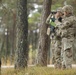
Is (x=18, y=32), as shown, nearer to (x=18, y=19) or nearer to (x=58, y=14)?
(x=18, y=19)

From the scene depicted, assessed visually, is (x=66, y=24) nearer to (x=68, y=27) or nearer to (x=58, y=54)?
(x=68, y=27)

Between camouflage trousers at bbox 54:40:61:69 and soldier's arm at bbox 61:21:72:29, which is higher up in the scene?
soldier's arm at bbox 61:21:72:29

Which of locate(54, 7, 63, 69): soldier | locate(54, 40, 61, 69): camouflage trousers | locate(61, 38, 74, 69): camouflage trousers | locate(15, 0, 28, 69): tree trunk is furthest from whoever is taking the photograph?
locate(15, 0, 28, 69): tree trunk

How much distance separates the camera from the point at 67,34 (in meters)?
13.2

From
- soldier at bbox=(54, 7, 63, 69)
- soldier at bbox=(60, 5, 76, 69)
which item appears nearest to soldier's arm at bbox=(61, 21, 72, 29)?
soldier at bbox=(60, 5, 76, 69)

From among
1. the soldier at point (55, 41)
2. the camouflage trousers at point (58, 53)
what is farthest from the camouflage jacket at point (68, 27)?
the camouflage trousers at point (58, 53)

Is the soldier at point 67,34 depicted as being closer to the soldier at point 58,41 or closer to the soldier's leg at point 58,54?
the soldier at point 58,41

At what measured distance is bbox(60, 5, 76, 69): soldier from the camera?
1309cm

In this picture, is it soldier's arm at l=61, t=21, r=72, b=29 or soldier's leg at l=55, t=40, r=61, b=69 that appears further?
soldier's leg at l=55, t=40, r=61, b=69

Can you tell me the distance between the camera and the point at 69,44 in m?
13.1

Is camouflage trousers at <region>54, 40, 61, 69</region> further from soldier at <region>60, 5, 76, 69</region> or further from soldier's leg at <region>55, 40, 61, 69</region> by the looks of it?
soldier at <region>60, 5, 76, 69</region>

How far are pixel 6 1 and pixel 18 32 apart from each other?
929cm

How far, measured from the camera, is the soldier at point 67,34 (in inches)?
515

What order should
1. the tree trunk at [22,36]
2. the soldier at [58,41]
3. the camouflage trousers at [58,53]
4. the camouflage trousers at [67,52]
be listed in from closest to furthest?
the camouflage trousers at [67,52] → the soldier at [58,41] → the camouflage trousers at [58,53] → the tree trunk at [22,36]
